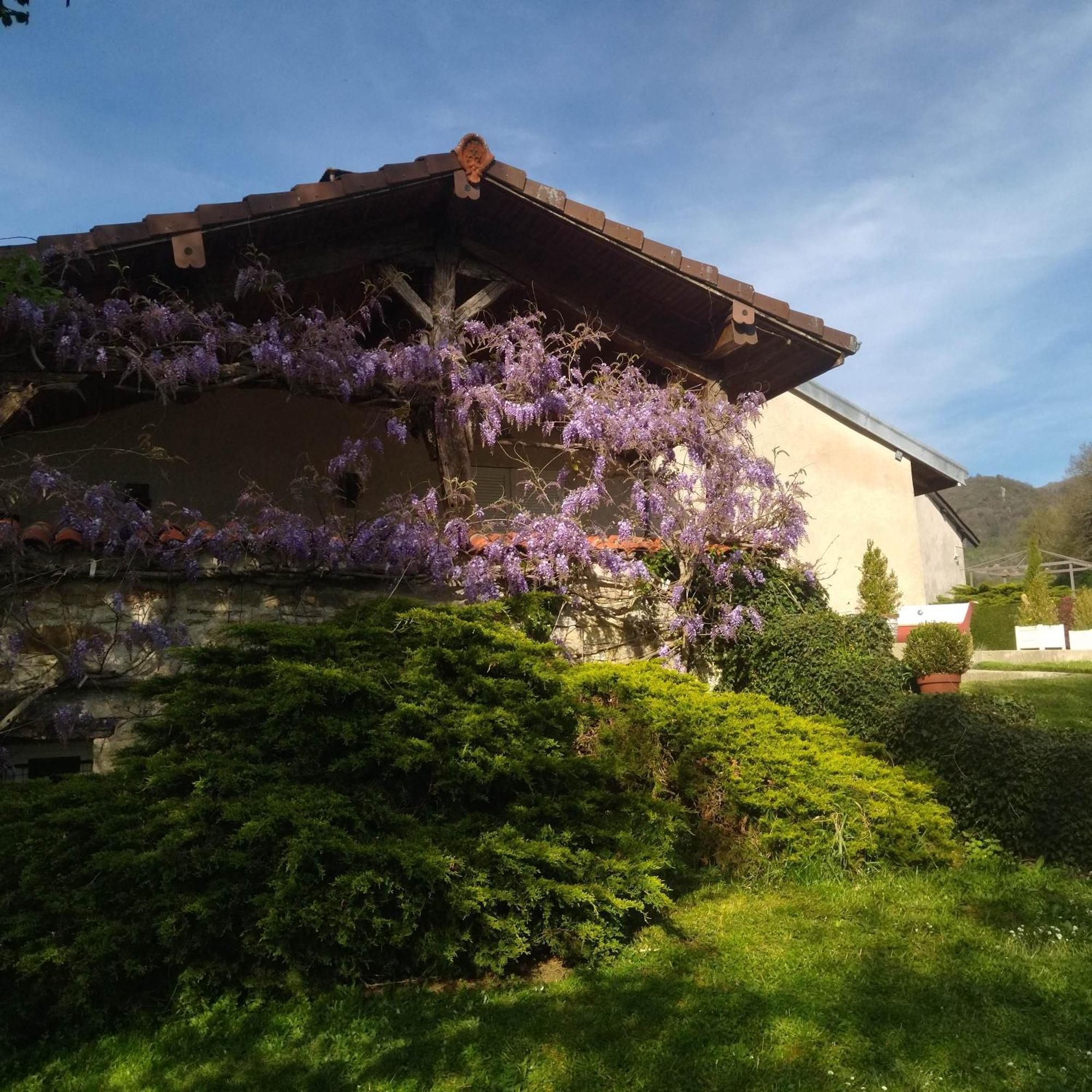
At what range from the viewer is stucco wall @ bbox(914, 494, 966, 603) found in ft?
87.1

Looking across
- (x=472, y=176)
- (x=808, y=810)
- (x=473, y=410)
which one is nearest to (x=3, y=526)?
(x=473, y=410)

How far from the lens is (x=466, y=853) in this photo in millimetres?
4320

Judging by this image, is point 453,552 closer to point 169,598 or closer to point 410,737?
point 169,598

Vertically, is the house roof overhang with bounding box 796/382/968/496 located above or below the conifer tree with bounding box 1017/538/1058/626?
above

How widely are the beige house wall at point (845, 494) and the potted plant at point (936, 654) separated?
865cm

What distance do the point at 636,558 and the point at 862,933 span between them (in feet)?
14.2

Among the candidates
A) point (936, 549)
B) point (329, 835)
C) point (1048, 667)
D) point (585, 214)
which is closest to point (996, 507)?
point (936, 549)

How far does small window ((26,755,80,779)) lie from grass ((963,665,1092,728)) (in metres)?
6.86

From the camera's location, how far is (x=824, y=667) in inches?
311

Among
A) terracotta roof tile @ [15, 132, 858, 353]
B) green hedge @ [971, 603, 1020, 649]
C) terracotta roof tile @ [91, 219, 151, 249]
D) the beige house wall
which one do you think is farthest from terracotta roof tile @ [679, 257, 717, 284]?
green hedge @ [971, 603, 1020, 649]

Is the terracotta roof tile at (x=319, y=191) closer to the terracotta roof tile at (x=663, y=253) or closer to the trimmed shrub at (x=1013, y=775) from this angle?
the terracotta roof tile at (x=663, y=253)

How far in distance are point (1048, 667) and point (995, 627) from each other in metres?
11.4

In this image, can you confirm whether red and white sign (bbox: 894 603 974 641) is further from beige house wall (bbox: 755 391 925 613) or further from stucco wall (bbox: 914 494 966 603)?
stucco wall (bbox: 914 494 966 603)

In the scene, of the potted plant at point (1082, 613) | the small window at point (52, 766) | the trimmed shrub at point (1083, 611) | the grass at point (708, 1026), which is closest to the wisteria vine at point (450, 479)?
the small window at point (52, 766)
